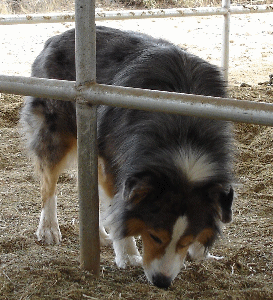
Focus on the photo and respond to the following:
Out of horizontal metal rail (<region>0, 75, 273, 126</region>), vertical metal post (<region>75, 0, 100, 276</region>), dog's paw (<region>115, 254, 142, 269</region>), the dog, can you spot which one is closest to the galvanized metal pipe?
the dog

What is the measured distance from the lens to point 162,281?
2.75 metres

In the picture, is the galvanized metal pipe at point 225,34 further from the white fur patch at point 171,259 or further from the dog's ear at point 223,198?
the white fur patch at point 171,259

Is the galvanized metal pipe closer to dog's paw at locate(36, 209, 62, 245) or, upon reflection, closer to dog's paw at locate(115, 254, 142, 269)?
dog's paw at locate(36, 209, 62, 245)

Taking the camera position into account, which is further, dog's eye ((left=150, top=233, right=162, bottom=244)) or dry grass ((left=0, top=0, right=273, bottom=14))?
dry grass ((left=0, top=0, right=273, bottom=14))

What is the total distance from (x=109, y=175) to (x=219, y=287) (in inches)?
40.0

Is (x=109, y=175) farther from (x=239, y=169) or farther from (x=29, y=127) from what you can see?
(x=239, y=169)

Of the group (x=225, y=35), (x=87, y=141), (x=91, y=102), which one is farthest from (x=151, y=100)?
(x=225, y=35)

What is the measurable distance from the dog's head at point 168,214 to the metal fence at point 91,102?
0.24 metres

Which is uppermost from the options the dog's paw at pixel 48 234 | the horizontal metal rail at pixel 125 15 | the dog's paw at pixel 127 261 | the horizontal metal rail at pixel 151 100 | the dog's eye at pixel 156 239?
the horizontal metal rail at pixel 151 100

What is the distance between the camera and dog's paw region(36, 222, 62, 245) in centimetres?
365

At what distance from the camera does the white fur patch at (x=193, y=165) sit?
272cm

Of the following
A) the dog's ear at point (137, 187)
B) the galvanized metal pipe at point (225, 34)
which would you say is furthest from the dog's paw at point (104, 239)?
the galvanized metal pipe at point (225, 34)

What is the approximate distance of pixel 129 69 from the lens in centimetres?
327

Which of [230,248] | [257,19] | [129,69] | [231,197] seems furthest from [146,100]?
[257,19]
